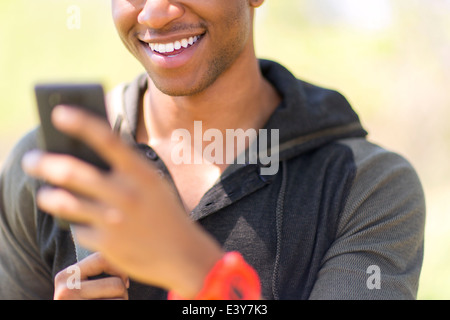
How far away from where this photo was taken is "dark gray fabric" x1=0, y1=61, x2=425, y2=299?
5.57 feet

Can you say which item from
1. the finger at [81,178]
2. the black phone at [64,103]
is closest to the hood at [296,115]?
the black phone at [64,103]

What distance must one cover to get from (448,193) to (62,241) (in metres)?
3.79

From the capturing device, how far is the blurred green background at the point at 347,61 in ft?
16.4

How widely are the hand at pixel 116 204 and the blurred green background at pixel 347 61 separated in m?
3.38

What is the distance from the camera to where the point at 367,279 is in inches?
63.3

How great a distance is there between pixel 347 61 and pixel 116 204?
15.9 feet

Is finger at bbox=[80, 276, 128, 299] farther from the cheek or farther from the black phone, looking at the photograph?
the cheek

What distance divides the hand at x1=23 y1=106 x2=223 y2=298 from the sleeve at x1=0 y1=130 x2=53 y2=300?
1000mm

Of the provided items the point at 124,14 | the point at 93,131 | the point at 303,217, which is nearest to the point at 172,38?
the point at 124,14

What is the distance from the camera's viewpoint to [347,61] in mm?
5520

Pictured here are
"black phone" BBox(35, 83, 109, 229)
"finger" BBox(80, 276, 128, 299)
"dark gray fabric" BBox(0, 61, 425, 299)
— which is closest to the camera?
"black phone" BBox(35, 83, 109, 229)

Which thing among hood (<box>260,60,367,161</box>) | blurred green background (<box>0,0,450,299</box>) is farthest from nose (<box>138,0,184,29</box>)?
blurred green background (<box>0,0,450,299</box>)

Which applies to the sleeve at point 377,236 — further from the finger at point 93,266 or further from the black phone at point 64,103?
the black phone at point 64,103
